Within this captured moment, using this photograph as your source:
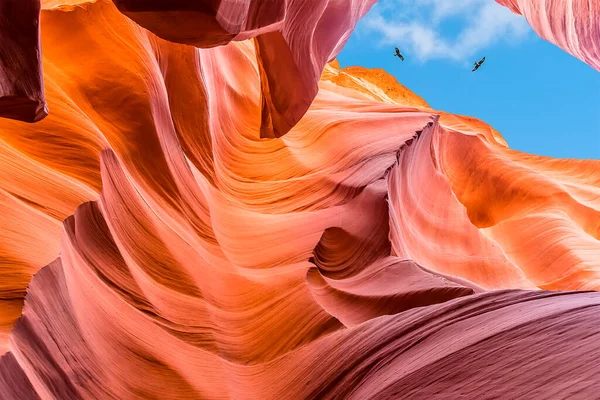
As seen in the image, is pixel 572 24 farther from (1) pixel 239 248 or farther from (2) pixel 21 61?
(2) pixel 21 61

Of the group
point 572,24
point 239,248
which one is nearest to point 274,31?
point 239,248

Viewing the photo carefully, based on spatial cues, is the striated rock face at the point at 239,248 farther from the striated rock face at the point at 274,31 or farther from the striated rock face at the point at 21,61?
the striated rock face at the point at 21,61

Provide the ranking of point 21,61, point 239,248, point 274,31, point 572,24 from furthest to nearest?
point 572,24 → point 274,31 → point 239,248 → point 21,61

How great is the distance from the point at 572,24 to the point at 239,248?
4201 millimetres

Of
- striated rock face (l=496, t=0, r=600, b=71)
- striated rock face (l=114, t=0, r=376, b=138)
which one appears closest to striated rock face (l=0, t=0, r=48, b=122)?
striated rock face (l=114, t=0, r=376, b=138)

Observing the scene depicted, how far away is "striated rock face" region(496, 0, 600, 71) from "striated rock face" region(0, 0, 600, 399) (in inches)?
68.5

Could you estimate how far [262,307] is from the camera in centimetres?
338

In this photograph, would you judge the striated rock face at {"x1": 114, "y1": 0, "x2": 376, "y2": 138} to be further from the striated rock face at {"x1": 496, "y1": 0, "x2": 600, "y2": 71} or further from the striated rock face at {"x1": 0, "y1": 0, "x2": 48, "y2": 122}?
the striated rock face at {"x1": 496, "y1": 0, "x2": 600, "y2": 71}

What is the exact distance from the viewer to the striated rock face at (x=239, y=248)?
217 cm

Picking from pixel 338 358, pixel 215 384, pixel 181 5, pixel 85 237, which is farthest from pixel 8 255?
pixel 338 358

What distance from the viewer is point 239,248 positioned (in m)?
3.95

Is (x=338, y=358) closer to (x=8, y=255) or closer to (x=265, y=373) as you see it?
(x=265, y=373)

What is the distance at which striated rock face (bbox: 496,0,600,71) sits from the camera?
5387mm

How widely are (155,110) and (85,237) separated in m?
1.31
